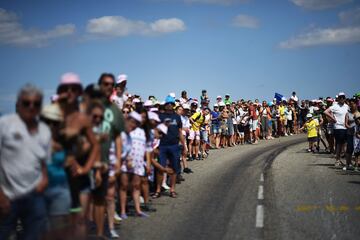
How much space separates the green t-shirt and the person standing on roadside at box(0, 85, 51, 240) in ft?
5.60

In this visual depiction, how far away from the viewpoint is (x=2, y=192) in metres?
4.88

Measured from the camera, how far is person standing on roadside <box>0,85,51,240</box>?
191 inches

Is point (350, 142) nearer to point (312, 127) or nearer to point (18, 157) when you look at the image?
point (312, 127)

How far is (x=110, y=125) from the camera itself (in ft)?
22.4

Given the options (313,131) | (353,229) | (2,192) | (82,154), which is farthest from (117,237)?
(313,131)

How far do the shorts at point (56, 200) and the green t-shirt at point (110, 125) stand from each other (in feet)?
5.00

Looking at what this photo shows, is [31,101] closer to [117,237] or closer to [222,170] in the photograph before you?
[117,237]

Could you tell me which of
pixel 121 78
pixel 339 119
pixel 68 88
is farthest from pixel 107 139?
pixel 339 119

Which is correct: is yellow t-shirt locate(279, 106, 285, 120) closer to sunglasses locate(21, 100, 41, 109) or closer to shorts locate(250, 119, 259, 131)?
shorts locate(250, 119, 259, 131)

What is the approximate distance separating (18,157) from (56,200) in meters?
0.61

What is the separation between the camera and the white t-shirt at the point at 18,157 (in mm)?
4840

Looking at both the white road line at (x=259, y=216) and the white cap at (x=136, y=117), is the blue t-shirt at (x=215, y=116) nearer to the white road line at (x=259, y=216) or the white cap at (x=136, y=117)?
the white road line at (x=259, y=216)

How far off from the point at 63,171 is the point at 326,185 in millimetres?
8816

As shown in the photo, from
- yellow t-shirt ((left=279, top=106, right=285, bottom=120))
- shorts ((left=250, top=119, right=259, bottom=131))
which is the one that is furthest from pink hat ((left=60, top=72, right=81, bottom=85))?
yellow t-shirt ((left=279, top=106, right=285, bottom=120))
